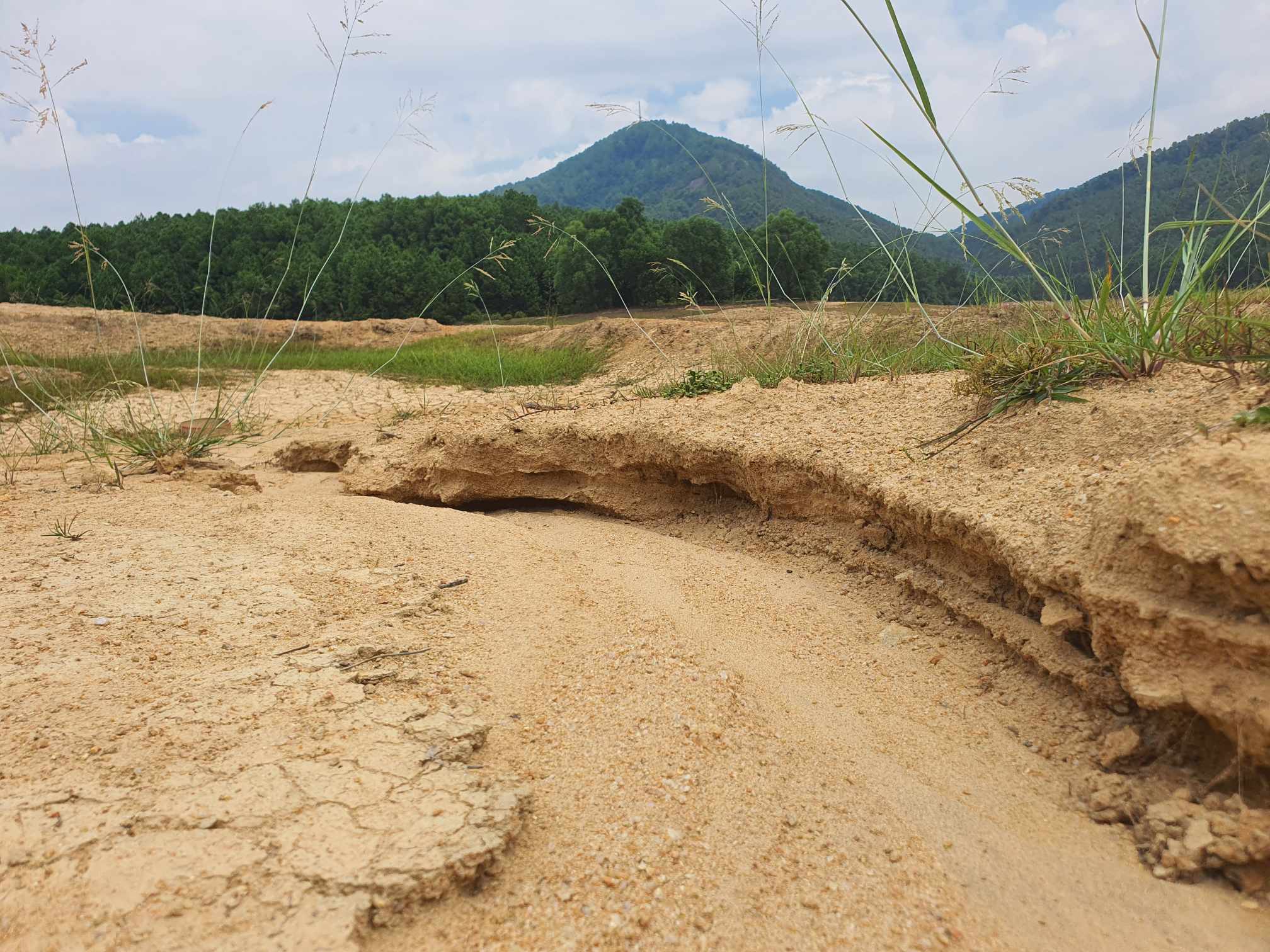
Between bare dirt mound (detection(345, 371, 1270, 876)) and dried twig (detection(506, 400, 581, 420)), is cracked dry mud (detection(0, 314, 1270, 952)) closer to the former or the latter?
bare dirt mound (detection(345, 371, 1270, 876))

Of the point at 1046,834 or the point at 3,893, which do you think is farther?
the point at 1046,834

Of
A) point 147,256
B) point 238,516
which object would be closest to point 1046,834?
point 238,516

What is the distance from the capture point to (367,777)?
1.37 m

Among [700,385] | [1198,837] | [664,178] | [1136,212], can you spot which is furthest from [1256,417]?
[664,178]

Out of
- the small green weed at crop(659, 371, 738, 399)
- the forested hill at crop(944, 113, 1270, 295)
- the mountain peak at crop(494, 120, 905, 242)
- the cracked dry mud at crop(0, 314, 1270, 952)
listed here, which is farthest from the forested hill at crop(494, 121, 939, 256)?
the cracked dry mud at crop(0, 314, 1270, 952)

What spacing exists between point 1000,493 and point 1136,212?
16.6 ft

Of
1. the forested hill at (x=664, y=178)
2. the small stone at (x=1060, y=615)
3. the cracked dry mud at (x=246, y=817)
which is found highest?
the forested hill at (x=664, y=178)

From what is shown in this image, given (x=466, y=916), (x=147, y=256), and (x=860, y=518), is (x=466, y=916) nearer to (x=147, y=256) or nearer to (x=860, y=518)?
(x=860, y=518)

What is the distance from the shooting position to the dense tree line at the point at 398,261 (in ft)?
43.1

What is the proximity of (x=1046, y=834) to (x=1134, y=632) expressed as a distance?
384mm

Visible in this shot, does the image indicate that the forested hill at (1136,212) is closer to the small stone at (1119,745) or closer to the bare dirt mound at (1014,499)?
the bare dirt mound at (1014,499)

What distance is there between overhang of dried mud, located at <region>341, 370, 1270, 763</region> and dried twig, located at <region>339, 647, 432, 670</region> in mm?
1301

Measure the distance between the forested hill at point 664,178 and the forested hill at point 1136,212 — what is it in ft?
41.0

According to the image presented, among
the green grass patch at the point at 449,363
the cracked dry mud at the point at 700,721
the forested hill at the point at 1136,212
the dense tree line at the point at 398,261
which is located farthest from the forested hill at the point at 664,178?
the cracked dry mud at the point at 700,721
